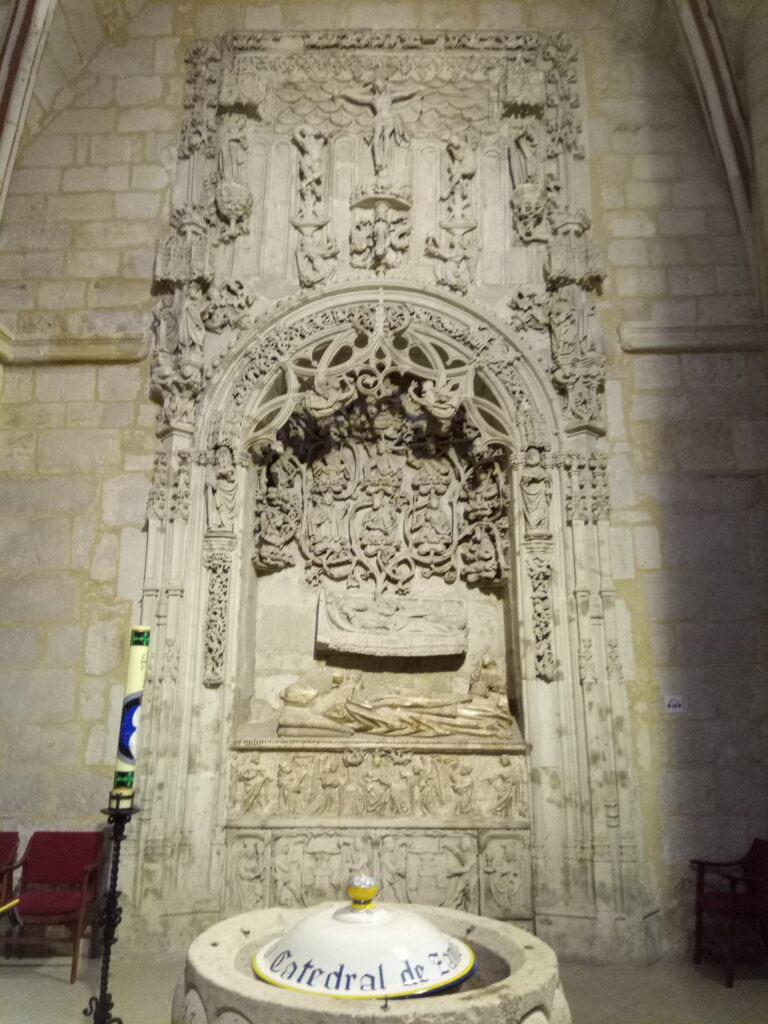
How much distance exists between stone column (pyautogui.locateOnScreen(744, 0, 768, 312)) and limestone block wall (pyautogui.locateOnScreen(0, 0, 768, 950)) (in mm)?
346

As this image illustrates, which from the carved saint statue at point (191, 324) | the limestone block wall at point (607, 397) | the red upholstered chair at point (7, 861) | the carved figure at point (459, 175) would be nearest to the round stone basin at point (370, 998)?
the red upholstered chair at point (7, 861)

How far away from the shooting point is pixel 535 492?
5.46m

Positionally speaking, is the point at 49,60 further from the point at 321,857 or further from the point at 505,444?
the point at 321,857

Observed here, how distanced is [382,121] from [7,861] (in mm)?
5889

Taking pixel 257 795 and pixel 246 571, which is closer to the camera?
pixel 257 795

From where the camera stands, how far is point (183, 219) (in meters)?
6.01

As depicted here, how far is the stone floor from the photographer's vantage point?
3746mm

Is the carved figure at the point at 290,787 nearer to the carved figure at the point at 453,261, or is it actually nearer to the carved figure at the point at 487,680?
the carved figure at the point at 487,680

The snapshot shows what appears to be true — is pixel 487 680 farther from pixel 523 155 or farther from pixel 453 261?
pixel 523 155

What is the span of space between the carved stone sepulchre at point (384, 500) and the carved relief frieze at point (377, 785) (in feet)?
0.05

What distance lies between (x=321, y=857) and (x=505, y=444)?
9.89 feet

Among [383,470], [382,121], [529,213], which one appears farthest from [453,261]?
[383,470]

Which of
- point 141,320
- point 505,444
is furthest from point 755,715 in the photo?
point 141,320

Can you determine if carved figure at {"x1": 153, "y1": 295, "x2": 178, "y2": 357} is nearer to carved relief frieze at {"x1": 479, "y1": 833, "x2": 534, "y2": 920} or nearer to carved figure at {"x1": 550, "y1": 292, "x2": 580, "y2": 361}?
carved figure at {"x1": 550, "y1": 292, "x2": 580, "y2": 361}
